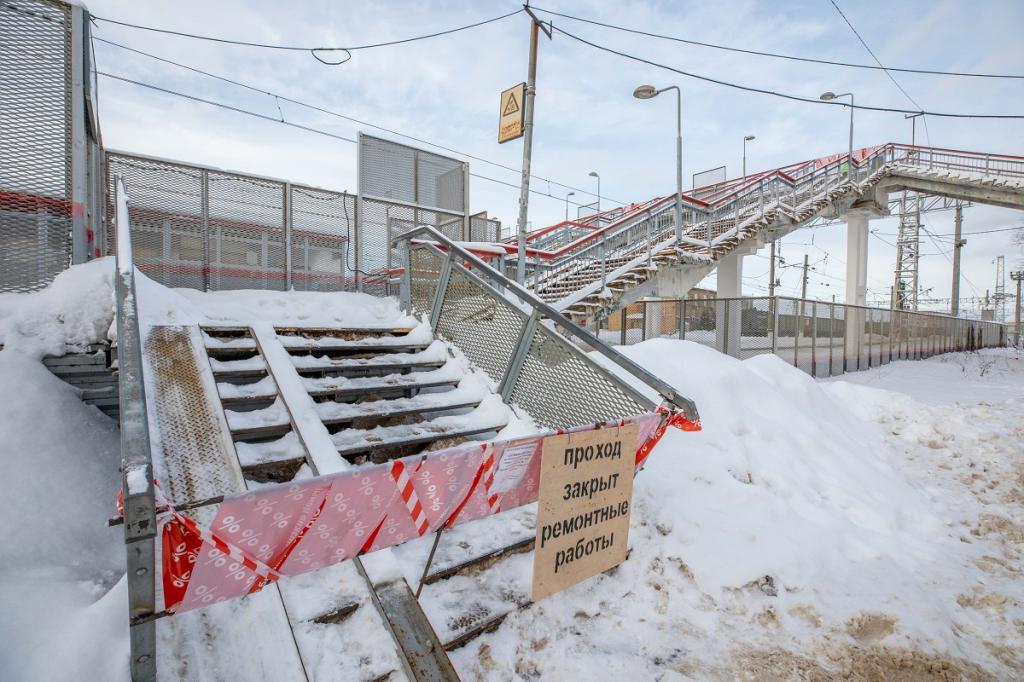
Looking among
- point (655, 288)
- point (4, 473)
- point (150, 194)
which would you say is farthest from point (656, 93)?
point (4, 473)

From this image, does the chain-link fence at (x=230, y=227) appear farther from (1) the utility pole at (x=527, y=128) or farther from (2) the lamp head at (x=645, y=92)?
(2) the lamp head at (x=645, y=92)

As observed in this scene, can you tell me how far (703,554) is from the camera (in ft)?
10.7

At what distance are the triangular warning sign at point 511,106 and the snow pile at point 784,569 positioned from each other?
469cm

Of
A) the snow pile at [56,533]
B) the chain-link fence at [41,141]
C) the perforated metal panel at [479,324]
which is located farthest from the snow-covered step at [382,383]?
A: the chain-link fence at [41,141]

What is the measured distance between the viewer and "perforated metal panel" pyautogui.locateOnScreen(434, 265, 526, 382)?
4730 millimetres

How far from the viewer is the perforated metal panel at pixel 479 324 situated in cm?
473

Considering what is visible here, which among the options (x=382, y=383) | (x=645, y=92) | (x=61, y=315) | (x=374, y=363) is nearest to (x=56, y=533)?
(x=61, y=315)

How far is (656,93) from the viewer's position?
1116cm

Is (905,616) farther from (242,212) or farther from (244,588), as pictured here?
(242,212)

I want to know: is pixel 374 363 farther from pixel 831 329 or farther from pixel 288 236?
pixel 831 329

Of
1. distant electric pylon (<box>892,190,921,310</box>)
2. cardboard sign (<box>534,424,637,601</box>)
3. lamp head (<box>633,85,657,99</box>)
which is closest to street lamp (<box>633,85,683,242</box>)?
lamp head (<box>633,85,657,99</box>)

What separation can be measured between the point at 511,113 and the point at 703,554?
692 cm

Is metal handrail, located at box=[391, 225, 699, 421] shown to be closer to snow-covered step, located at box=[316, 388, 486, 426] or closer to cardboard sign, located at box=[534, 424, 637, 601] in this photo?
cardboard sign, located at box=[534, 424, 637, 601]

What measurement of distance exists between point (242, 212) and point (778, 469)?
8420mm
